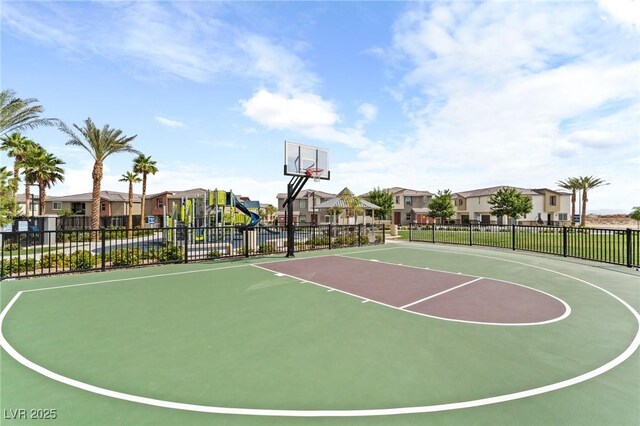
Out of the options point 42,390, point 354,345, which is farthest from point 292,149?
point 42,390

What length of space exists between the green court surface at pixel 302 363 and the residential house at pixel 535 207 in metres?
55.1

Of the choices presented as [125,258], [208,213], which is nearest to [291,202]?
[125,258]

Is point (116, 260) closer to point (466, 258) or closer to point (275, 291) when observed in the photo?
point (275, 291)

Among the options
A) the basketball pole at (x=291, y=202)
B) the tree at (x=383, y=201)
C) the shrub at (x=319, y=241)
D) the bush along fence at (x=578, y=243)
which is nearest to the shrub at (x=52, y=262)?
the basketball pole at (x=291, y=202)

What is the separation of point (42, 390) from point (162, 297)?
436 centimetres

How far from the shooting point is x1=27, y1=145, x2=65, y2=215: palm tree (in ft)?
113

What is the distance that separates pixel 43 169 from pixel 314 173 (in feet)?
124

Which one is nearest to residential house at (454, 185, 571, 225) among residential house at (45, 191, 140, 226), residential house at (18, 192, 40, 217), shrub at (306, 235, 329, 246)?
shrub at (306, 235, 329, 246)

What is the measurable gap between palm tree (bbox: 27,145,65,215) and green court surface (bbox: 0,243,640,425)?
1425 inches

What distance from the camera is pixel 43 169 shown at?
117 feet

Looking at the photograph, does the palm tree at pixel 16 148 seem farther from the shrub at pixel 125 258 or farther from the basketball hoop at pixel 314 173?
the basketball hoop at pixel 314 173

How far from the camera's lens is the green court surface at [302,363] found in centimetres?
343

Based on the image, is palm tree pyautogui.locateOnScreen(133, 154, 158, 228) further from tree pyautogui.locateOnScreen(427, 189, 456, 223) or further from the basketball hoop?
tree pyautogui.locateOnScreen(427, 189, 456, 223)

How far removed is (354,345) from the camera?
512 cm
